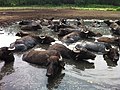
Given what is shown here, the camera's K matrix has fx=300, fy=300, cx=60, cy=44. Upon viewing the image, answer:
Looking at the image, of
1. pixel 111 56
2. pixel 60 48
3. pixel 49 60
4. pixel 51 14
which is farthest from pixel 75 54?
pixel 51 14

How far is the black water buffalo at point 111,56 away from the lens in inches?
621

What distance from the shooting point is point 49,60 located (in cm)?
1370

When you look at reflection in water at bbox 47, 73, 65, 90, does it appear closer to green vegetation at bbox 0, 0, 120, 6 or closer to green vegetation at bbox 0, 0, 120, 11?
green vegetation at bbox 0, 0, 120, 11

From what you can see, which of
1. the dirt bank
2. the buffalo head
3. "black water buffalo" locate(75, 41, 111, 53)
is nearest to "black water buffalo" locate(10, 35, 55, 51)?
"black water buffalo" locate(75, 41, 111, 53)

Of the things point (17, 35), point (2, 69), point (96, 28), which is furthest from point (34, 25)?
point (2, 69)

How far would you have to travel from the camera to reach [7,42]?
755 inches

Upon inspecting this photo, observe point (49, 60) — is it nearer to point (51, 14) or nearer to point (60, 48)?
point (60, 48)

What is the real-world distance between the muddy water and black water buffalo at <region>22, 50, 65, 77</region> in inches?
10.7

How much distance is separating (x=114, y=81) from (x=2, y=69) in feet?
17.1

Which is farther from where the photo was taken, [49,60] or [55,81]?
[49,60]

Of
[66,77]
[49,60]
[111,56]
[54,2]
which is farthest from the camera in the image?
[54,2]

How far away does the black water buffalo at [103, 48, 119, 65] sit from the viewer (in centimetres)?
1577

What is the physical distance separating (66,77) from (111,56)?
3945mm

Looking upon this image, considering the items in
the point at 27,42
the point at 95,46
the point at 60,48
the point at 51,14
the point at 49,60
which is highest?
the point at 49,60
